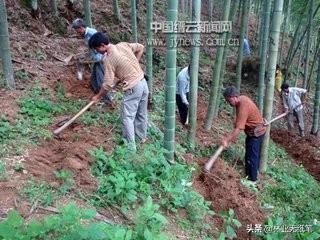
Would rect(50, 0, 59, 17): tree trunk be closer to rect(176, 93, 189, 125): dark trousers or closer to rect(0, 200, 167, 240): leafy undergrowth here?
rect(176, 93, 189, 125): dark trousers

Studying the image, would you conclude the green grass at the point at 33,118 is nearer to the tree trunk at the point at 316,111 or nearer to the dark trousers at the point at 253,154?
the dark trousers at the point at 253,154

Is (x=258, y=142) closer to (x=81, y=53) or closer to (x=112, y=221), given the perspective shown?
(x=112, y=221)

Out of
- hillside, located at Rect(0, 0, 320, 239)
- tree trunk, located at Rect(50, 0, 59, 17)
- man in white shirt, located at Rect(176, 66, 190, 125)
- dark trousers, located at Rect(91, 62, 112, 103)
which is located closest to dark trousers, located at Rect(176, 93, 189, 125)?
man in white shirt, located at Rect(176, 66, 190, 125)

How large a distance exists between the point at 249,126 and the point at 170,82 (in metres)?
1.82

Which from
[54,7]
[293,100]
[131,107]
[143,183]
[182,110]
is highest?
[54,7]

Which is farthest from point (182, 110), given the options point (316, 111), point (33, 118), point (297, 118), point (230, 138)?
point (316, 111)

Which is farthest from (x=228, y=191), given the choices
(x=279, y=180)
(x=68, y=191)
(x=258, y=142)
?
(x=68, y=191)

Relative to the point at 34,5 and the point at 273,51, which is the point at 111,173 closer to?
the point at 273,51

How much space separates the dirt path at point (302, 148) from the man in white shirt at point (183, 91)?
2.79 metres

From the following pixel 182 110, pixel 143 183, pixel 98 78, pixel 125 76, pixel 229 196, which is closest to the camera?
pixel 143 183

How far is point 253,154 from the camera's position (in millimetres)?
5762

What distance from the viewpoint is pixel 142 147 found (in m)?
5.02

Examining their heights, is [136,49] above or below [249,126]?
above

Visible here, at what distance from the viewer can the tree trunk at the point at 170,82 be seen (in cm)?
404
